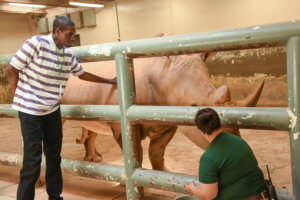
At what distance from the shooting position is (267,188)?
1758 mm

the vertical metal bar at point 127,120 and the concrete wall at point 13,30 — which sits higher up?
the concrete wall at point 13,30

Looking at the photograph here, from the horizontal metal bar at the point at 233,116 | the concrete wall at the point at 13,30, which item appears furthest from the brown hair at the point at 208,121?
the concrete wall at the point at 13,30

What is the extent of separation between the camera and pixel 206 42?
6.64ft

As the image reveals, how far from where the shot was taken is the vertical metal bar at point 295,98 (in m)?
1.75

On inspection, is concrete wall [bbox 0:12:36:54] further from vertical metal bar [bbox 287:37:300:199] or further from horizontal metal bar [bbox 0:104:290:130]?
vertical metal bar [bbox 287:37:300:199]

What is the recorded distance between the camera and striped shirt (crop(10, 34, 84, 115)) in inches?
90.8

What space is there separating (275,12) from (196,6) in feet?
8.93

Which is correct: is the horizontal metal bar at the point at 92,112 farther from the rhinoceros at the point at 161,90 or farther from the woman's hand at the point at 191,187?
the woman's hand at the point at 191,187

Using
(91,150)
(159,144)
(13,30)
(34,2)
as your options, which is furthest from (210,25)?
(13,30)

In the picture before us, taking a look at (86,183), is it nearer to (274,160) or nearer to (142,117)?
(142,117)

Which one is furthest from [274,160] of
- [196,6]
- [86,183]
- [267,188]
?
[196,6]

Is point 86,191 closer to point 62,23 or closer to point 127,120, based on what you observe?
point 127,120

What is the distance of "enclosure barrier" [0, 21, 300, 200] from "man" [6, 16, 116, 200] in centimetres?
29

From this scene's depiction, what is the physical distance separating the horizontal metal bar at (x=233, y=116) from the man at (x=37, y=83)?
0.65 metres
